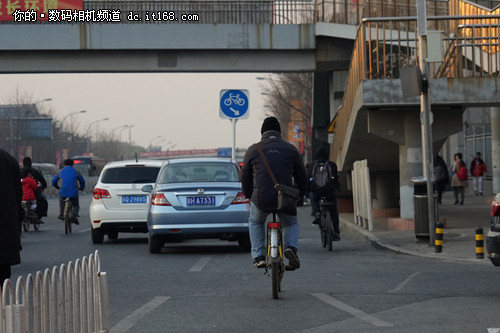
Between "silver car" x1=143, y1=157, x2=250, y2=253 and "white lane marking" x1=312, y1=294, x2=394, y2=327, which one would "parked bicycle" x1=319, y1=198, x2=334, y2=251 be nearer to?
"silver car" x1=143, y1=157, x2=250, y2=253

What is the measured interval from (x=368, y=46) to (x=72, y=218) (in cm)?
807

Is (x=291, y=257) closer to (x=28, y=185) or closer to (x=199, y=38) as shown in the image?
(x=28, y=185)

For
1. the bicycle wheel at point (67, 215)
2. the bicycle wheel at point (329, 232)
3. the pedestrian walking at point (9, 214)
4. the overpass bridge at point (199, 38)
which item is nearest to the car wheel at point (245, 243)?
the bicycle wheel at point (329, 232)

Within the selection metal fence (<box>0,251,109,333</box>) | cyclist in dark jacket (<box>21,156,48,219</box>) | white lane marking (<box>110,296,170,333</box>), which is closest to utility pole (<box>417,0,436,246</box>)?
white lane marking (<box>110,296,170,333</box>)

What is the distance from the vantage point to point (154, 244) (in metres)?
16.8

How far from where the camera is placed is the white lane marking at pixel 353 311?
8.86 m

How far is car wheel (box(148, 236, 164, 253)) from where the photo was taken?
16766 millimetres

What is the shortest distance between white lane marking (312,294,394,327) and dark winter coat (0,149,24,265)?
3126mm

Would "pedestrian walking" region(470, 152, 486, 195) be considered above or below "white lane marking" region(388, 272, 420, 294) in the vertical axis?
above

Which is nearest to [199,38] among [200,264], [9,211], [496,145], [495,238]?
[496,145]

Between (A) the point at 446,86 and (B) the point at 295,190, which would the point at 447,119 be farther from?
(B) the point at 295,190

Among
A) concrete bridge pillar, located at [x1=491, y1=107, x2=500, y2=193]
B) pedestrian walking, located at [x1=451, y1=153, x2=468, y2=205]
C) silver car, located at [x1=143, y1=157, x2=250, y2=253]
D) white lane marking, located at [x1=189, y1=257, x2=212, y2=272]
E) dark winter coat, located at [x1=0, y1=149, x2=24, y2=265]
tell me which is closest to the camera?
dark winter coat, located at [x1=0, y1=149, x2=24, y2=265]

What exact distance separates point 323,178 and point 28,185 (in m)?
8.93

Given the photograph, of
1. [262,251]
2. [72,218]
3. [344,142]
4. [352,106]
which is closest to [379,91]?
[352,106]
